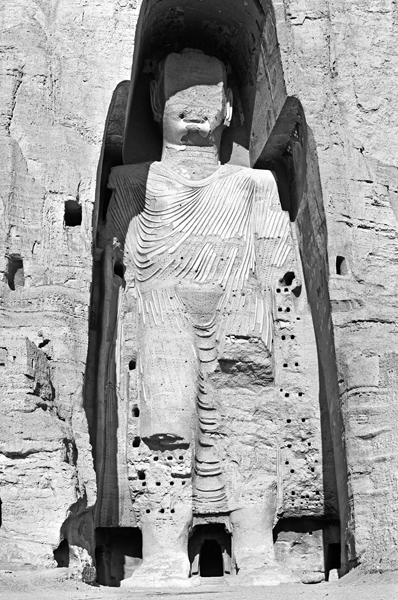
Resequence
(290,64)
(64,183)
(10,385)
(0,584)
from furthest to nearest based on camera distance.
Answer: (290,64) → (64,183) → (10,385) → (0,584)

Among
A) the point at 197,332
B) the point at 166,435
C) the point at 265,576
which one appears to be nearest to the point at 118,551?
the point at 166,435

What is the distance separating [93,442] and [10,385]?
1386mm

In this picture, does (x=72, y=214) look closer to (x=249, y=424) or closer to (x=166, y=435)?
(x=166, y=435)

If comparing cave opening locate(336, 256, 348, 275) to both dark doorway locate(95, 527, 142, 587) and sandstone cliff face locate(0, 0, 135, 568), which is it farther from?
dark doorway locate(95, 527, 142, 587)

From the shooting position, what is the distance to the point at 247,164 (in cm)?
1135

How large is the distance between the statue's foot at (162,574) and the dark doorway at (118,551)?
1.61ft

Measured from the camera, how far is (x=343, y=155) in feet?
31.9

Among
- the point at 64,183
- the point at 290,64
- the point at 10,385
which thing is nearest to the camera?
the point at 10,385

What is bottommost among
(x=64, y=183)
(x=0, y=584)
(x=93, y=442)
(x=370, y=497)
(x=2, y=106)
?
(x=0, y=584)

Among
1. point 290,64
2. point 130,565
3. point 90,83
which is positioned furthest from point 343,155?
point 130,565

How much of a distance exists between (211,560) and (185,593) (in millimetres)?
1870

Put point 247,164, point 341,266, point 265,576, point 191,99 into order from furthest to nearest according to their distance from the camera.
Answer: point 247,164 → point 191,99 → point 341,266 → point 265,576

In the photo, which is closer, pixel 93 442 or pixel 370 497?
pixel 370 497

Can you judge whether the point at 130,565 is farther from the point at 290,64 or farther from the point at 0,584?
the point at 290,64
